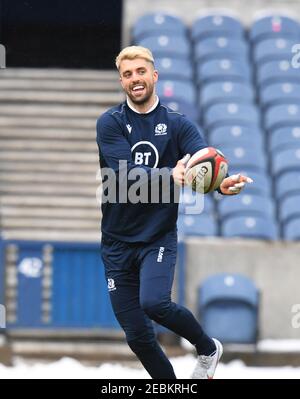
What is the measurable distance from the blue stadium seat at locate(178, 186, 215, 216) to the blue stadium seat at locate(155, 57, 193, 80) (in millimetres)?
2649

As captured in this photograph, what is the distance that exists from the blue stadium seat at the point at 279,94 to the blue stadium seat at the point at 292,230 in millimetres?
2604

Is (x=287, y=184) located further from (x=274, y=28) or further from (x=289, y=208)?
(x=274, y=28)

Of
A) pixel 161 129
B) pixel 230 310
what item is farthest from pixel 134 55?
pixel 230 310

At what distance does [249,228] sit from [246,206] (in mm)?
572

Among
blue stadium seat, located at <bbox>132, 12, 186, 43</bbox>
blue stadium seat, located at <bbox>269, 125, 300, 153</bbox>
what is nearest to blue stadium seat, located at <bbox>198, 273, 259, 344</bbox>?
blue stadium seat, located at <bbox>269, 125, 300, 153</bbox>

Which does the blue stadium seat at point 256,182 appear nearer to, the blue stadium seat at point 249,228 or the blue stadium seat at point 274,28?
the blue stadium seat at point 249,228

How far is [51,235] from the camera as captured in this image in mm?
11867

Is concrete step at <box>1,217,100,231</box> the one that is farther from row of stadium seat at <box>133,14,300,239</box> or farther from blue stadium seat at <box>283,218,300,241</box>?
blue stadium seat at <box>283,218,300,241</box>

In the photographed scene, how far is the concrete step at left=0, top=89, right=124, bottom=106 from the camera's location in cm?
1420

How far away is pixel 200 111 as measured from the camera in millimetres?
13500

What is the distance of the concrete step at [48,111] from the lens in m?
14.0

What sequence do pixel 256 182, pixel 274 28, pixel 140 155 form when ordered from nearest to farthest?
pixel 140 155 < pixel 256 182 < pixel 274 28

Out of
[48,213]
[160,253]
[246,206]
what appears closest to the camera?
[160,253]
